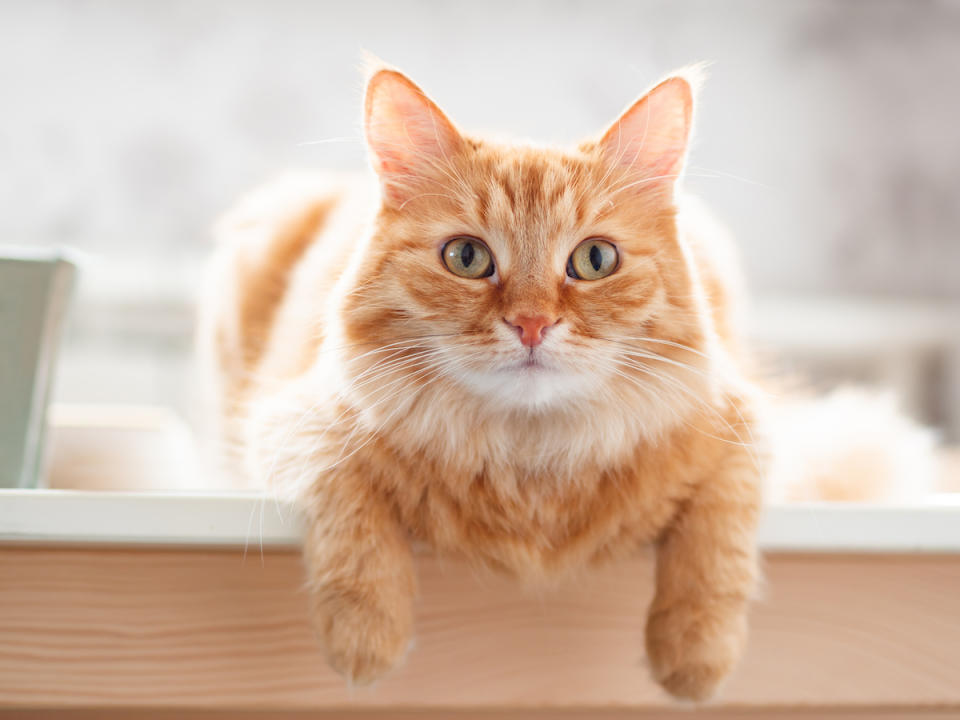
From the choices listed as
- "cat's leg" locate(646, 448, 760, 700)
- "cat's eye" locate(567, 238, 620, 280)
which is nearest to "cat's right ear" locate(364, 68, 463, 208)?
"cat's eye" locate(567, 238, 620, 280)

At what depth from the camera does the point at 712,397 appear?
2.92ft

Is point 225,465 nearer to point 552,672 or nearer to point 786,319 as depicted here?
point 552,672

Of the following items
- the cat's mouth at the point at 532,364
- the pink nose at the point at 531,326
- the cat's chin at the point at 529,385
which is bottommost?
the cat's chin at the point at 529,385

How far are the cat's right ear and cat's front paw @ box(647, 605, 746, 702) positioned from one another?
20.3 inches

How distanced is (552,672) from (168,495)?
42 cm

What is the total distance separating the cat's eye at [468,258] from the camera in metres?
0.86

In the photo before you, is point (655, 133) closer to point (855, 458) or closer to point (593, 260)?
point (593, 260)

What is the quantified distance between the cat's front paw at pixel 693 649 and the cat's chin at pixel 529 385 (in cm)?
23

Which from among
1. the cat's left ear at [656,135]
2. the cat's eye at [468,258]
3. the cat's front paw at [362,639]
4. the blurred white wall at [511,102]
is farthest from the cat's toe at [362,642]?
the blurred white wall at [511,102]

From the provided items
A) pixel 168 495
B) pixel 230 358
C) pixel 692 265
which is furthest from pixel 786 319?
pixel 168 495

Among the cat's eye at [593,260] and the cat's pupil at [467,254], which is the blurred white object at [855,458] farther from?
the cat's pupil at [467,254]

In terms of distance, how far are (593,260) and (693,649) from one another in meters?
0.40

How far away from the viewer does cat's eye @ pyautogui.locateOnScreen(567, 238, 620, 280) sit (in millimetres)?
863

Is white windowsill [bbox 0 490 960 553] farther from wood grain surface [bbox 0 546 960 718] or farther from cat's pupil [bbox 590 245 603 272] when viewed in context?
cat's pupil [bbox 590 245 603 272]
